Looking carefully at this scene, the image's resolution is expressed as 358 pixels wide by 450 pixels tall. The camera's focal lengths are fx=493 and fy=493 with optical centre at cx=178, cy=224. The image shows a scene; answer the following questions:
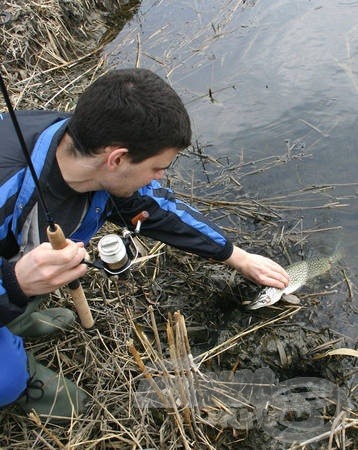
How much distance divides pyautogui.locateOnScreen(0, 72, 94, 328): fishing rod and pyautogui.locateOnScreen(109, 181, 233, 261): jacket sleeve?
529 millimetres

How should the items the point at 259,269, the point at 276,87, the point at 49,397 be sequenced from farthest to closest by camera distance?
the point at 276,87 → the point at 259,269 → the point at 49,397

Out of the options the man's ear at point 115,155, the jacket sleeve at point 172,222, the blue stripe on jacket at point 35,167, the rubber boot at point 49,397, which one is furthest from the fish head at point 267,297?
the blue stripe on jacket at point 35,167

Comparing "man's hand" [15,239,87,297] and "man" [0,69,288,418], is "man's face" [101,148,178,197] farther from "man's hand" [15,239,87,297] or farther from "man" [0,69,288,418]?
"man's hand" [15,239,87,297]

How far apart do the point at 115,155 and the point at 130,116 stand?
19 centimetres

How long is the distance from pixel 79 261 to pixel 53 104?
3633mm

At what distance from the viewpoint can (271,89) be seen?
5344 mm

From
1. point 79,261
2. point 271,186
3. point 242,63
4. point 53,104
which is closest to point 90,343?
point 79,261

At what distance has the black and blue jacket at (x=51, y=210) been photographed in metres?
2.17

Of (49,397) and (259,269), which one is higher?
(49,397)

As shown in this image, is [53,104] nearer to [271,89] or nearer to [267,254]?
[271,89]

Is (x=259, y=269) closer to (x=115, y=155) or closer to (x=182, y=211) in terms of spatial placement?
(x=182, y=211)

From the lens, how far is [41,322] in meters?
2.86

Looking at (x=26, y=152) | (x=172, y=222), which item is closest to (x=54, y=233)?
(x=26, y=152)

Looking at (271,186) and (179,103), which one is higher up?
(179,103)
